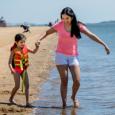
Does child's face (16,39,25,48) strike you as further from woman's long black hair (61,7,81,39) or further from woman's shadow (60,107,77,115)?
woman's shadow (60,107,77,115)

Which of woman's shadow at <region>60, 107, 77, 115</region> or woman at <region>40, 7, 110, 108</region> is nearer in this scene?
woman's shadow at <region>60, 107, 77, 115</region>

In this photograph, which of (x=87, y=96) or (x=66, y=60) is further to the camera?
(x=87, y=96)

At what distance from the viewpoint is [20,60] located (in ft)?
31.4

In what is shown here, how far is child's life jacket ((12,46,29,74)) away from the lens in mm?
9583

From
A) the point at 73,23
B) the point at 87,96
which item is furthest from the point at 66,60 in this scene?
the point at 87,96

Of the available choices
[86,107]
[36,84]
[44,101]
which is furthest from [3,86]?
[86,107]

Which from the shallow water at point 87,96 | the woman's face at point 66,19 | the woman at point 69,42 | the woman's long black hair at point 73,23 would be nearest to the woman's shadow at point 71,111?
the shallow water at point 87,96

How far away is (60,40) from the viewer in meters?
9.20

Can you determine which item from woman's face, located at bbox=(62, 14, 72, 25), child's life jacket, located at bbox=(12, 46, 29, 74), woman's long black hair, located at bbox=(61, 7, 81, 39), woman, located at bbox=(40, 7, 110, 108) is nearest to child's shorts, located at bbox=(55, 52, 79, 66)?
woman, located at bbox=(40, 7, 110, 108)

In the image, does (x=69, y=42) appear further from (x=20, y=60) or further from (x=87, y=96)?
(x=87, y=96)

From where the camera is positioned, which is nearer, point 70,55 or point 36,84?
point 70,55

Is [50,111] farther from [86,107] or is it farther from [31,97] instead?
[31,97]

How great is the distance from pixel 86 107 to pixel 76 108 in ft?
0.71

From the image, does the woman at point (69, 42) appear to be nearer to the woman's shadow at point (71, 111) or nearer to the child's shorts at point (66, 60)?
the child's shorts at point (66, 60)
